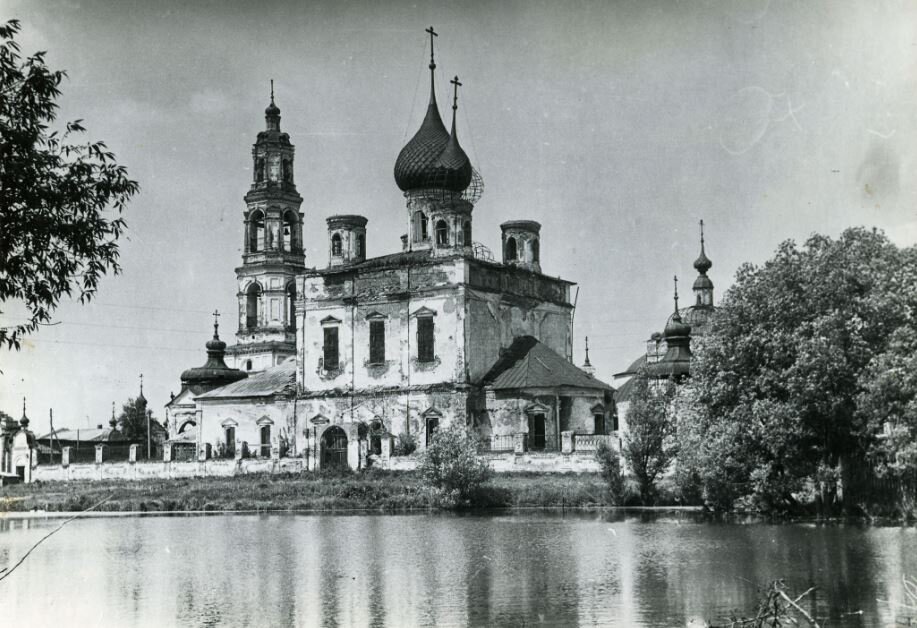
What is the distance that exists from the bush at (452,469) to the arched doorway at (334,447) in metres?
9.92

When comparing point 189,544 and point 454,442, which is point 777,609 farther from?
point 454,442

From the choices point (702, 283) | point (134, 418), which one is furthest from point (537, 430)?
point (134, 418)

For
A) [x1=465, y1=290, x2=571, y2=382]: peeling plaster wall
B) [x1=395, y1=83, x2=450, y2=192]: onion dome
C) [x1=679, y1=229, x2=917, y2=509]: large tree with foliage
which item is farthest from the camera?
[x1=395, y1=83, x2=450, y2=192]: onion dome

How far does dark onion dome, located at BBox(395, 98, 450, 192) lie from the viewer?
47250 millimetres

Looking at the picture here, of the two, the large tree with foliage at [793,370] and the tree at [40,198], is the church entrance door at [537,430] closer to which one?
the large tree with foliage at [793,370]

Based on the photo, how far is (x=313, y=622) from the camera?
14.9 meters

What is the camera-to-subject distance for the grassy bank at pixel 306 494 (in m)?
34.4

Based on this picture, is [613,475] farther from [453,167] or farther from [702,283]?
[702,283]

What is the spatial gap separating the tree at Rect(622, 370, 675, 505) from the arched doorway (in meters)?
13.7

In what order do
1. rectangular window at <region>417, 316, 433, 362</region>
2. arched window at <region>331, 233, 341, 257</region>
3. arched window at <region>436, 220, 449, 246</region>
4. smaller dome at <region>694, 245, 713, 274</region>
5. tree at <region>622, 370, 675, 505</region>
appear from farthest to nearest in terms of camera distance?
smaller dome at <region>694, 245, 713, 274</region>, arched window at <region>331, 233, 341, 257</region>, arched window at <region>436, 220, 449, 246</region>, rectangular window at <region>417, 316, 433, 362</region>, tree at <region>622, 370, 675, 505</region>

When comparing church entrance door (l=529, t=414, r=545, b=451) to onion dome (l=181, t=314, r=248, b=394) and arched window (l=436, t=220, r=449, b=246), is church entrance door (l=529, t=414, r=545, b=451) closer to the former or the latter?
arched window (l=436, t=220, r=449, b=246)

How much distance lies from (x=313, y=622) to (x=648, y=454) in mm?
19549

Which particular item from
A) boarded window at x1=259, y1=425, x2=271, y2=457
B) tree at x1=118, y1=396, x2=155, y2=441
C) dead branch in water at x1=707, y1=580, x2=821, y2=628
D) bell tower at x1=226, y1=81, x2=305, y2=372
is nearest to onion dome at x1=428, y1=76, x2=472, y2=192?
boarded window at x1=259, y1=425, x2=271, y2=457

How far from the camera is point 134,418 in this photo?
7094 centimetres
